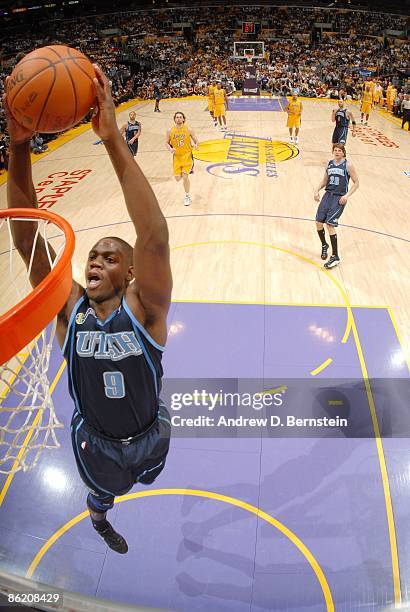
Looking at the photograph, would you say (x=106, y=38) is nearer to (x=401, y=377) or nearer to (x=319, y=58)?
(x=319, y=58)

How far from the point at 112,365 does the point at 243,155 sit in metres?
11.9

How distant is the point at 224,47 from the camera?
3117cm

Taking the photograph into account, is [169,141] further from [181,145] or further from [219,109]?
Result: [219,109]

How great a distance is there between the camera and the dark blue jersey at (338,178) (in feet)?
20.4

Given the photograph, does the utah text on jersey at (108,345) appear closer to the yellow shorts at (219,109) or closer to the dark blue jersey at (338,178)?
the dark blue jersey at (338,178)

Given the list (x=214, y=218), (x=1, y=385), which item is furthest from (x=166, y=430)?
(x=214, y=218)

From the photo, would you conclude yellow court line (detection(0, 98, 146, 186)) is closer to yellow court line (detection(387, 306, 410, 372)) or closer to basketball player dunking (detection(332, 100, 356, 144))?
basketball player dunking (detection(332, 100, 356, 144))

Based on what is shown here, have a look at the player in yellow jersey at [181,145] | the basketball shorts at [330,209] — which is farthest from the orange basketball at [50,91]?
the player in yellow jersey at [181,145]

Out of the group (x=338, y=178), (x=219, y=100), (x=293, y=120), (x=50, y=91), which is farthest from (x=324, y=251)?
(x=219, y=100)

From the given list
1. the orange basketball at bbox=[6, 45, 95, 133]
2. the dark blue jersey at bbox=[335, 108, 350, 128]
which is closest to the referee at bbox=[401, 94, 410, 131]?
the dark blue jersey at bbox=[335, 108, 350, 128]

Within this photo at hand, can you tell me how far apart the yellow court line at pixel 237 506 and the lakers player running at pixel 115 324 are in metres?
1.18

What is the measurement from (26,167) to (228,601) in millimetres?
2934

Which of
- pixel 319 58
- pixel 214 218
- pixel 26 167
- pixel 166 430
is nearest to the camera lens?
pixel 26 167

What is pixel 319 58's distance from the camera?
28562 millimetres
